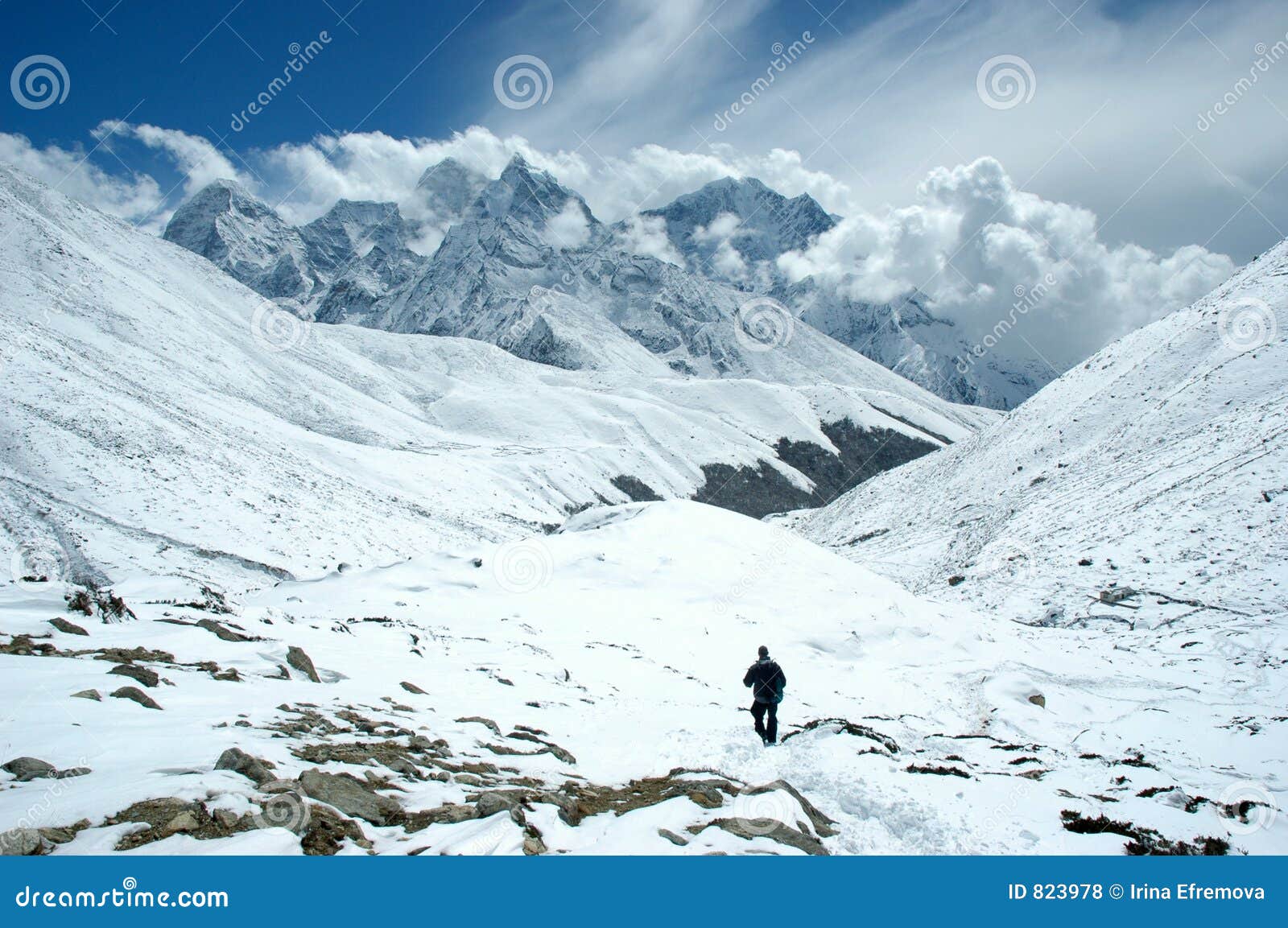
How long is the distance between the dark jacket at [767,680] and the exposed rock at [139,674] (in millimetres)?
9082

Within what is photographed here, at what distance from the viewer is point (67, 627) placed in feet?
38.0

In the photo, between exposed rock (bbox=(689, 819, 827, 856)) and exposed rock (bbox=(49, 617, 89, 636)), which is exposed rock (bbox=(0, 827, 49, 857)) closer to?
exposed rock (bbox=(689, 819, 827, 856))

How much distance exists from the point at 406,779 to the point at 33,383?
52.8 m

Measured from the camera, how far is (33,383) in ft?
144

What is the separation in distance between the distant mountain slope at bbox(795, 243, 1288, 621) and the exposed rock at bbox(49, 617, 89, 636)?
30.5 meters

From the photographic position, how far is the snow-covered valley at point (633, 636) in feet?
22.9

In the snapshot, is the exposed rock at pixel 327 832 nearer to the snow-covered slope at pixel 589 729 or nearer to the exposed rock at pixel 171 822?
the snow-covered slope at pixel 589 729

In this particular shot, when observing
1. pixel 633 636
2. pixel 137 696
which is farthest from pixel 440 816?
pixel 633 636

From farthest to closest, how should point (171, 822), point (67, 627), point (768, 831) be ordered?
point (67, 627), point (768, 831), point (171, 822)

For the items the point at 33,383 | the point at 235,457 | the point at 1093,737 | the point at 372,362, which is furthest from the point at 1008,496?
the point at 372,362

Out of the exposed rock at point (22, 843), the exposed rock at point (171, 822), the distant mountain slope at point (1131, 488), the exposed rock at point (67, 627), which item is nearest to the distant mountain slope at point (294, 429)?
the exposed rock at point (67, 627)

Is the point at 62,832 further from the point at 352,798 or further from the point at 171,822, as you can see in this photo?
the point at 352,798

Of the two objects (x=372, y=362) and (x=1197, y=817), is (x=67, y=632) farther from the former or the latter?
(x=372, y=362)

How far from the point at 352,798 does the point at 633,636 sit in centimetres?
1505
